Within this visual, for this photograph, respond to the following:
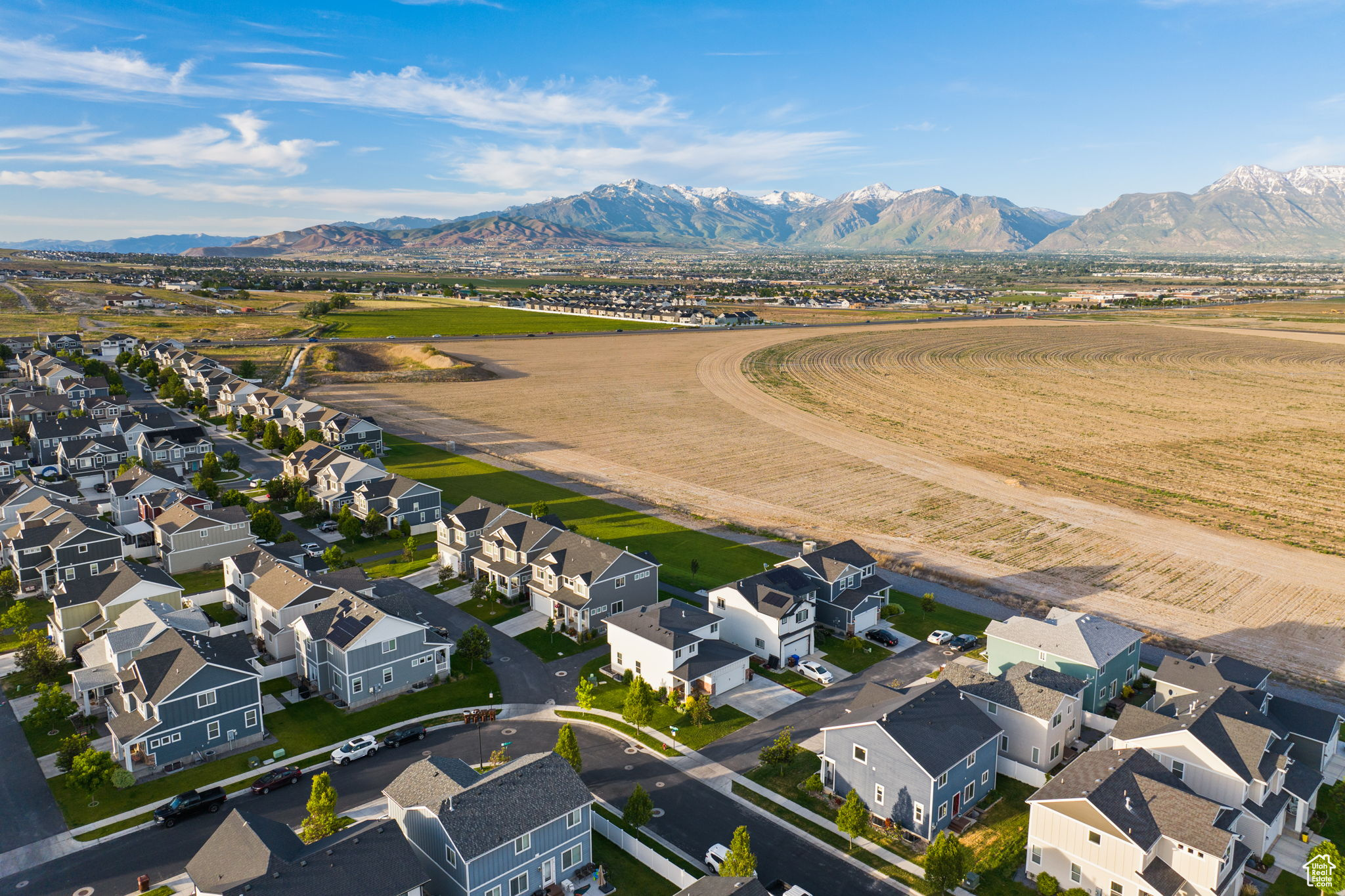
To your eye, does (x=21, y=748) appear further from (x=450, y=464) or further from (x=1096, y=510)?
(x=1096, y=510)

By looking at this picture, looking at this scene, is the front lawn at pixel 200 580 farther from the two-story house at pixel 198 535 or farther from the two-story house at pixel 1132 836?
the two-story house at pixel 1132 836

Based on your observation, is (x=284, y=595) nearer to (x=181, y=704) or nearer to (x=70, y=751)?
(x=181, y=704)

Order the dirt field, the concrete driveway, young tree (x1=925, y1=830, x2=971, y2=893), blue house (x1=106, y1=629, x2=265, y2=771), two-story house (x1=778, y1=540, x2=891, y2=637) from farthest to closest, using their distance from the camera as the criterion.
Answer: the dirt field < two-story house (x1=778, y1=540, x2=891, y2=637) < the concrete driveway < blue house (x1=106, y1=629, x2=265, y2=771) < young tree (x1=925, y1=830, x2=971, y2=893)

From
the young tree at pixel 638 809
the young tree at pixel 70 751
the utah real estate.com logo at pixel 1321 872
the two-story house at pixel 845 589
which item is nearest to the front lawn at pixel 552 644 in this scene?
the two-story house at pixel 845 589

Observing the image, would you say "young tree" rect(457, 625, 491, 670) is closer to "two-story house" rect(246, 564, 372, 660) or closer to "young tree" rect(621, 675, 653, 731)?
"two-story house" rect(246, 564, 372, 660)

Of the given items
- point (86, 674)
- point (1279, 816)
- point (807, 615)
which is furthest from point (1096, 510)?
point (86, 674)

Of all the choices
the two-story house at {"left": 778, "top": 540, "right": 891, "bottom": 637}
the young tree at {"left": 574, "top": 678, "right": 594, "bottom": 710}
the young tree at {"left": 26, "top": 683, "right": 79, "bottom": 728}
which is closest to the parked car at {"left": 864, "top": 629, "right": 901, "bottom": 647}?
the two-story house at {"left": 778, "top": 540, "right": 891, "bottom": 637}

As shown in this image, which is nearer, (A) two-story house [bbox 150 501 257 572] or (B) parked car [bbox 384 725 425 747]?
(B) parked car [bbox 384 725 425 747]
